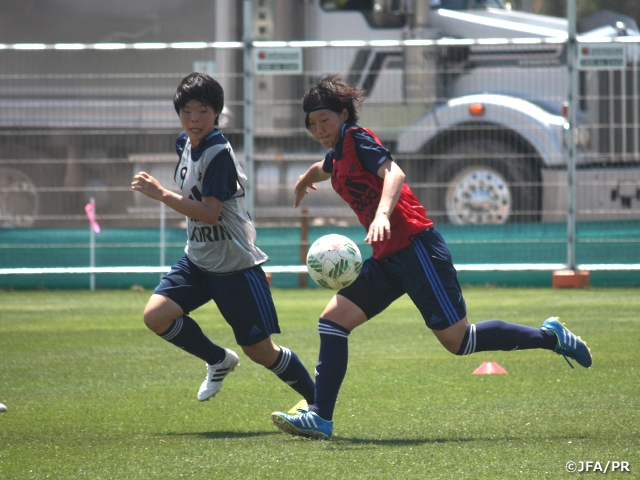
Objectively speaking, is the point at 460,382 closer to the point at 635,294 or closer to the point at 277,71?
the point at 635,294

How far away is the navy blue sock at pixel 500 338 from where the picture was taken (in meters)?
4.68

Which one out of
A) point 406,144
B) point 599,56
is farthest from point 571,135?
point 406,144

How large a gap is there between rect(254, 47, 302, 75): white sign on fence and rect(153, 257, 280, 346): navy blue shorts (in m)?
6.39

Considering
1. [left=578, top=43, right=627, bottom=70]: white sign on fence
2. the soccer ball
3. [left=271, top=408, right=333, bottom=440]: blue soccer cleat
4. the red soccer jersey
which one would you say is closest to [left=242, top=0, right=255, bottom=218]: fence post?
[left=578, top=43, right=627, bottom=70]: white sign on fence

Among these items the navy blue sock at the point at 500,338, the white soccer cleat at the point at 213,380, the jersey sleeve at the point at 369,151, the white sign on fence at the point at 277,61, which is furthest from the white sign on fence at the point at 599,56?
the white soccer cleat at the point at 213,380

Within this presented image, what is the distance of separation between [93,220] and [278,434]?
7.09m

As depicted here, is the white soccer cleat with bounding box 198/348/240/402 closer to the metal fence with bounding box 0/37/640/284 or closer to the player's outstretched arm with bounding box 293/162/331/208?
the player's outstretched arm with bounding box 293/162/331/208

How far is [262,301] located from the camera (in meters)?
4.84

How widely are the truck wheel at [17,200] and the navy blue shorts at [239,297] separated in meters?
6.89

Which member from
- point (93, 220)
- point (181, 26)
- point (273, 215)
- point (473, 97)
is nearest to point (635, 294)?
point (473, 97)

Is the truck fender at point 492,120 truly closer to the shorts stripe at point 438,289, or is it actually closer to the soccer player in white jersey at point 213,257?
the soccer player in white jersey at point 213,257

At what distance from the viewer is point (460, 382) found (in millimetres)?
5816

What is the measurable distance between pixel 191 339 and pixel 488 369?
206 centimetres

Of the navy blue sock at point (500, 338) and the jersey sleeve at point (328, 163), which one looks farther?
the jersey sleeve at point (328, 163)
